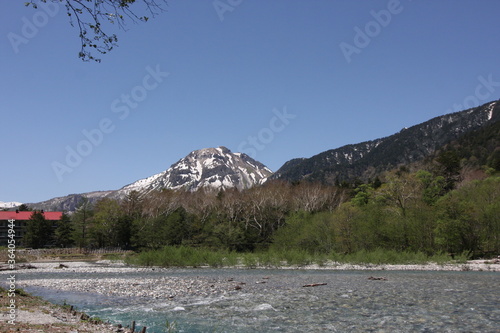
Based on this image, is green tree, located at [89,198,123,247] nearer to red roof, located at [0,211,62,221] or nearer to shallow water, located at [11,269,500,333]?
red roof, located at [0,211,62,221]

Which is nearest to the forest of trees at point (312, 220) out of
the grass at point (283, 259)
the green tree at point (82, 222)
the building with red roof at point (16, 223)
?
the green tree at point (82, 222)

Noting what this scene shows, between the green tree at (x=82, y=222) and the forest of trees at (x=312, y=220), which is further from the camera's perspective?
the green tree at (x=82, y=222)

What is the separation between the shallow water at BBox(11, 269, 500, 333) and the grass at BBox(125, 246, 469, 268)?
64.7 ft

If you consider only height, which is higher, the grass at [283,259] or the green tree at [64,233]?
the green tree at [64,233]

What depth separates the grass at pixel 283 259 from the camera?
4044 cm

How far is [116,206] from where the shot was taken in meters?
84.6

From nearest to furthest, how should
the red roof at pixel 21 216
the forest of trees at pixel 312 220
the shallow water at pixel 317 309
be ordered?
1. the shallow water at pixel 317 309
2. the forest of trees at pixel 312 220
3. the red roof at pixel 21 216

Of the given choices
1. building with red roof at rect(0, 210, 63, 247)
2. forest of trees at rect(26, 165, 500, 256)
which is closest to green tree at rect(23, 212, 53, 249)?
forest of trees at rect(26, 165, 500, 256)

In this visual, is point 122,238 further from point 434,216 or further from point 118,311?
point 118,311

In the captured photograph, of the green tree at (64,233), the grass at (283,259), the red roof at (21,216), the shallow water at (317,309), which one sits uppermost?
the red roof at (21,216)

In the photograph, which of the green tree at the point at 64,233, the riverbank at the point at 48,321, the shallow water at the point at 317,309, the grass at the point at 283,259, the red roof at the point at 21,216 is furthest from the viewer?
the red roof at the point at 21,216

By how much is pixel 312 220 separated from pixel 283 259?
1501 cm

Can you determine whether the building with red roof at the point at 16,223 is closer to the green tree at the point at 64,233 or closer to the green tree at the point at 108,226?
the green tree at the point at 64,233

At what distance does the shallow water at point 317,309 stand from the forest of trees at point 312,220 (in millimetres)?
27312
